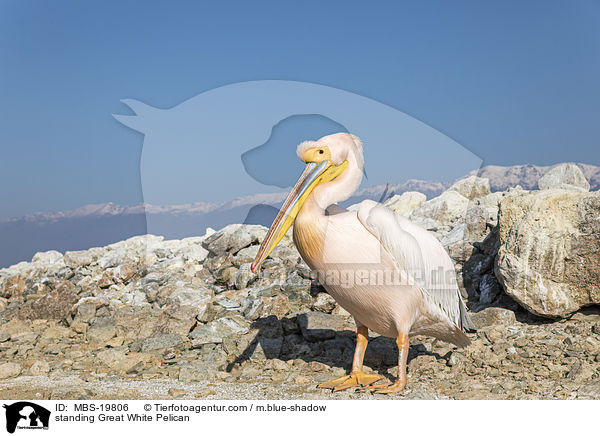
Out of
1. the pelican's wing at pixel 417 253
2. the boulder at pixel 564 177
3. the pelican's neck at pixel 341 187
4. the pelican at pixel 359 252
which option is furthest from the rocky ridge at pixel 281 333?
the boulder at pixel 564 177

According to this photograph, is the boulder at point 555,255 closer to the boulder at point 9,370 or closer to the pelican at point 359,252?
the pelican at point 359,252

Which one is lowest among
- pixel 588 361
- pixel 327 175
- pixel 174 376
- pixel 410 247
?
pixel 174 376

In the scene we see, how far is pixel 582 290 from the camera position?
4516mm

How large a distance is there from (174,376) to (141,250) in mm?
4959

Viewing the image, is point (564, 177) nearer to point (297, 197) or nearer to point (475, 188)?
point (475, 188)

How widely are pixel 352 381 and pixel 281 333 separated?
1.30m

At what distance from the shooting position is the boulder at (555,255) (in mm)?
4512

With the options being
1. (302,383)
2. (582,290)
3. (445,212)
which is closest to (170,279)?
(302,383)

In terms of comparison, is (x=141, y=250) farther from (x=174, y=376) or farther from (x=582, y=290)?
(x=582, y=290)

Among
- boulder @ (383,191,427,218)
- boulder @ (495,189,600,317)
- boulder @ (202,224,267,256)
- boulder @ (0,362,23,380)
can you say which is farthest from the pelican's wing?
boulder @ (383,191,427,218)

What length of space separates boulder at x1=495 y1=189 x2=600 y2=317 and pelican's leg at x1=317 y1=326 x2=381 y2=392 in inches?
72.6

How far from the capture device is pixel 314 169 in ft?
11.8
